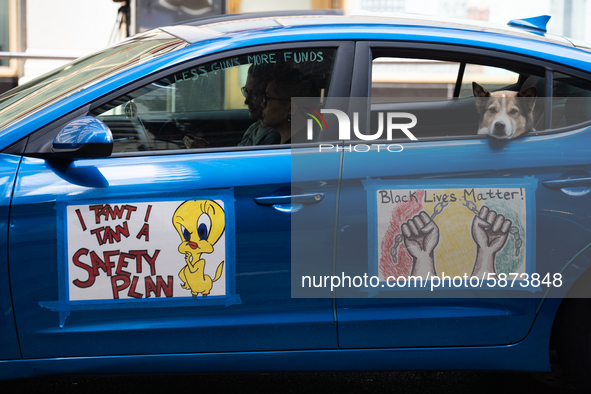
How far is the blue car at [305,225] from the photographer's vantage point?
2258mm

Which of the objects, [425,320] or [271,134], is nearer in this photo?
[425,320]

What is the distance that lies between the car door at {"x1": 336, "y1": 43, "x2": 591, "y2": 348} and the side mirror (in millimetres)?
864

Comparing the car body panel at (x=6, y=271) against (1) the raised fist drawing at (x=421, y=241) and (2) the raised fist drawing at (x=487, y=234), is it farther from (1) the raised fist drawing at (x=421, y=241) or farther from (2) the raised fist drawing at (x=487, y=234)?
(2) the raised fist drawing at (x=487, y=234)

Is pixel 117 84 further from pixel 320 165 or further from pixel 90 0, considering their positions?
pixel 90 0

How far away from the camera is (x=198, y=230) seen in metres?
2.28

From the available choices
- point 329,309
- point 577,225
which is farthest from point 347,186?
point 577,225

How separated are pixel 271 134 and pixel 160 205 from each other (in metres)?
0.62

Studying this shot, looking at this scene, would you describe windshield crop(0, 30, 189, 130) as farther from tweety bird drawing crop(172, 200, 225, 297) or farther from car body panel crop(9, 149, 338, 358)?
tweety bird drawing crop(172, 200, 225, 297)

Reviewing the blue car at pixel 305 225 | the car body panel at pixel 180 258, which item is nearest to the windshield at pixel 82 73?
the blue car at pixel 305 225

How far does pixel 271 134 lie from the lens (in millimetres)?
2670

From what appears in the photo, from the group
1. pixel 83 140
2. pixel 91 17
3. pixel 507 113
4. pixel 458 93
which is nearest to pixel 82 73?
pixel 83 140

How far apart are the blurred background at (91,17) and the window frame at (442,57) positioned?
583 cm

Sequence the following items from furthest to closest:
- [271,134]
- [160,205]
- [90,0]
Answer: [90,0] < [271,134] < [160,205]

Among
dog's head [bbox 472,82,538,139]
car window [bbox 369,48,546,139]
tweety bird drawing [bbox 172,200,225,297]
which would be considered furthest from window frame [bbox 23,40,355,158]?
dog's head [bbox 472,82,538,139]
